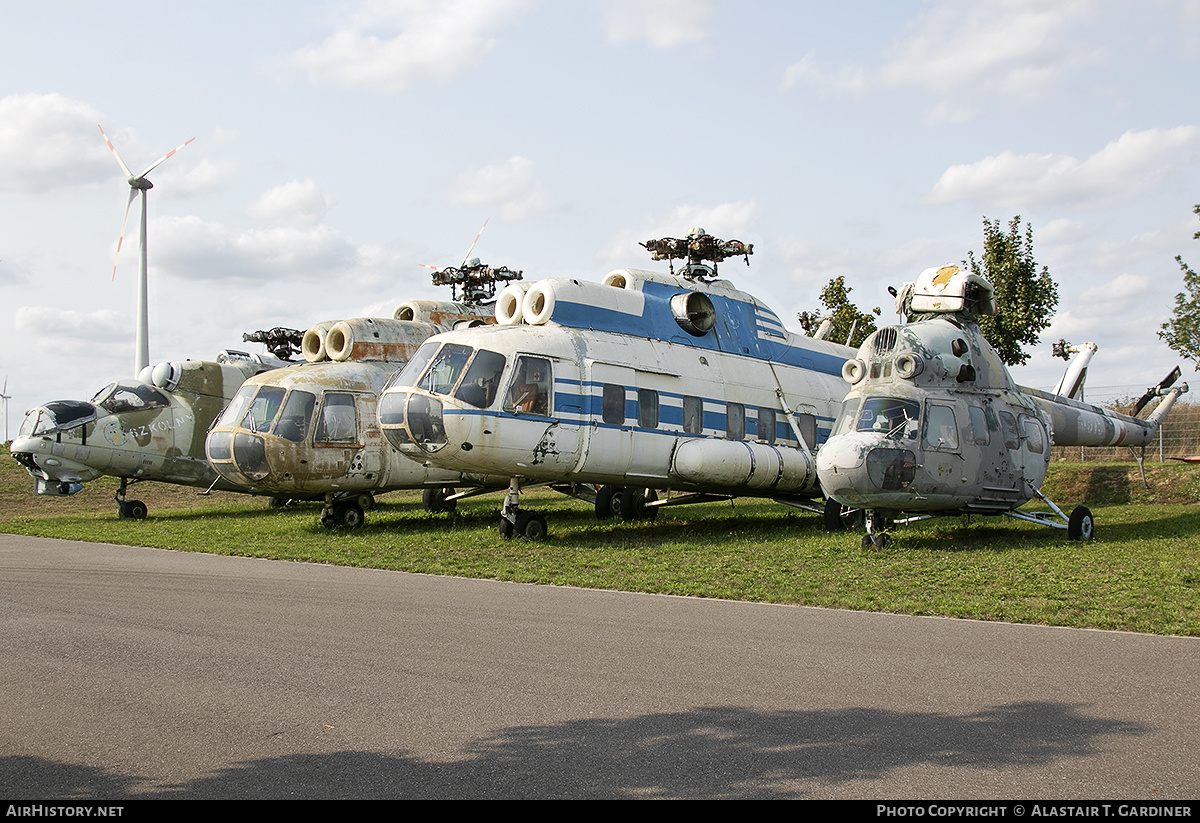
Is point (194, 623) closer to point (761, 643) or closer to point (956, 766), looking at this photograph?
point (761, 643)

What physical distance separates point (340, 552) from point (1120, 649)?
11497mm

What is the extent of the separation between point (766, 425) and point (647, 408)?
3345 millimetres

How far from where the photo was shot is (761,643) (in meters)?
8.24

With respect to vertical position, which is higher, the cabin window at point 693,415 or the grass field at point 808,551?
the cabin window at point 693,415

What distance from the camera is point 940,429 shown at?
14.8 metres

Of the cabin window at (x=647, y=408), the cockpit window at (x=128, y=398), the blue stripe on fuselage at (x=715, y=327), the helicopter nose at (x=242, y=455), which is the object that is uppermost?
the blue stripe on fuselage at (x=715, y=327)

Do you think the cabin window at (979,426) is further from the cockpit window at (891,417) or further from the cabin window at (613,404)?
the cabin window at (613,404)

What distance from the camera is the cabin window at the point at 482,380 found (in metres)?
15.3

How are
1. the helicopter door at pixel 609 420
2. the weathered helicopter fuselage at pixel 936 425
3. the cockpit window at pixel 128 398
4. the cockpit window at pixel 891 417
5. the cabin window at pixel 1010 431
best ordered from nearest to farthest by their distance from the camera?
1. the weathered helicopter fuselage at pixel 936 425
2. the cockpit window at pixel 891 417
3. the cabin window at pixel 1010 431
4. the helicopter door at pixel 609 420
5. the cockpit window at pixel 128 398

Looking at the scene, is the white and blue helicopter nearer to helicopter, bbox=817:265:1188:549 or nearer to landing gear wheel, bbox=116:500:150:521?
landing gear wheel, bbox=116:500:150:521

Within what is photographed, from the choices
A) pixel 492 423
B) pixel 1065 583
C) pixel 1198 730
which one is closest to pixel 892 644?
pixel 1198 730

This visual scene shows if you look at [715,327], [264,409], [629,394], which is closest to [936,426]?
[629,394]

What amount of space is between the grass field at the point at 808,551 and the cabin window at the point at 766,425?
1.78m

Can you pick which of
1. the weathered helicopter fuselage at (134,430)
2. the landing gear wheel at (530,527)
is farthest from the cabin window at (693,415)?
the weathered helicopter fuselage at (134,430)
